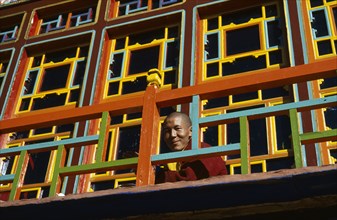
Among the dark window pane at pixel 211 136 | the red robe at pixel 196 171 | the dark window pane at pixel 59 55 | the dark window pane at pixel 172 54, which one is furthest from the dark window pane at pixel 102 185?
the dark window pane at pixel 59 55

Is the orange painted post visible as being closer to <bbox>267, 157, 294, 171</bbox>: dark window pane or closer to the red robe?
the red robe

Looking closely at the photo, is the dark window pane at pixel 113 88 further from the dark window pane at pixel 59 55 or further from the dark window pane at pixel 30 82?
the dark window pane at pixel 30 82

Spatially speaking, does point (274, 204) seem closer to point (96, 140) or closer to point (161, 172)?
point (161, 172)

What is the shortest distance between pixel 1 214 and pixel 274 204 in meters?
1.72

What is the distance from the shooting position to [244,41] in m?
6.11

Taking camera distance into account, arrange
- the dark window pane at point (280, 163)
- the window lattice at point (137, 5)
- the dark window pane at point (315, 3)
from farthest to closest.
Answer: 1. the window lattice at point (137, 5)
2. the dark window pane at point (315, 3)
3. the dark window pane at point (280, 163)

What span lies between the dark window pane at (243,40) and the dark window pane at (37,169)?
2.48 metres

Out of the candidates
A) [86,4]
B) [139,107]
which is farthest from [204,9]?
[139,107]

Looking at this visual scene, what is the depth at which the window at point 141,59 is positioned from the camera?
20.7ft

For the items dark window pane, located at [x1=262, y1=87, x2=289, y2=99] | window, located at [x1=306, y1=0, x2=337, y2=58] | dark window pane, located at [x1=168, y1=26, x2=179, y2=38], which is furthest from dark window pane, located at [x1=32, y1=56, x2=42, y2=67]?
window, located at [x1=306, y1=0, x2=337, y2=58]

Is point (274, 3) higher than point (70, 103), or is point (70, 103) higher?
point (274, 3)

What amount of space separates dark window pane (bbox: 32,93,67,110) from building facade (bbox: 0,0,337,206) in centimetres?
2

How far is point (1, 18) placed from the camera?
7.82 m

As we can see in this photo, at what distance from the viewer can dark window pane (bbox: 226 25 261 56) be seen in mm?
6035
